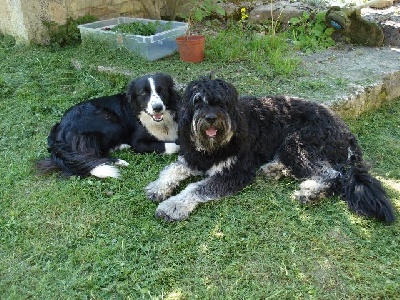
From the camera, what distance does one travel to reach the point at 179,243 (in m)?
2.97

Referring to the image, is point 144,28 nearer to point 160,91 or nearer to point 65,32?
point 65,32

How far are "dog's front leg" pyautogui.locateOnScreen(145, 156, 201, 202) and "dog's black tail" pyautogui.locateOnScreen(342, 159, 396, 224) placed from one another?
4.07 ft

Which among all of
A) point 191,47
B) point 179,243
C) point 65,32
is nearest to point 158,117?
point 179,243

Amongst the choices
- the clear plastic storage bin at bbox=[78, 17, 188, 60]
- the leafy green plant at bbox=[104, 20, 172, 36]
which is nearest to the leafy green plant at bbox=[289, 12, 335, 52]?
the clear plastic storage bin at bbox=[78, 17, 188, 60]

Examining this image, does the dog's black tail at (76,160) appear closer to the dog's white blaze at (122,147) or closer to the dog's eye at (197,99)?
the dog's white blaze at (122,147)

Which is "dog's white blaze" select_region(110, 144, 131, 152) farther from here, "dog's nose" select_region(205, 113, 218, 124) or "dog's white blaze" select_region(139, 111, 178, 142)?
"dog's nose" select_region(205, 113, 218, 124)

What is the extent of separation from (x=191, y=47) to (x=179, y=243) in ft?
10.6

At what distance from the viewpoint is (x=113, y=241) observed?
3.05m

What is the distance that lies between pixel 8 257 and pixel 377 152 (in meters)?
3.42

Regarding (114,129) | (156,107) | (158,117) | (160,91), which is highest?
(160,91)

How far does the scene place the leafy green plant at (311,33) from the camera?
250 inches

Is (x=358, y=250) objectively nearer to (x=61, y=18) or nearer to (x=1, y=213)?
(x=1, y=213)

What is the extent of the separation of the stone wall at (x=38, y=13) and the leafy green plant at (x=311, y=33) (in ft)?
10.3

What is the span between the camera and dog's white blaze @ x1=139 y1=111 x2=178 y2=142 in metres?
4.24
